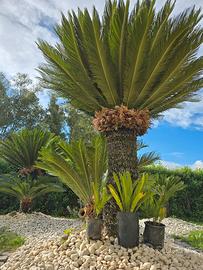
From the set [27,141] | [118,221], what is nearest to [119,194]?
[118,221]

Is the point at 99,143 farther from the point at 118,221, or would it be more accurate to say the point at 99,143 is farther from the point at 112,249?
the point at 112,249

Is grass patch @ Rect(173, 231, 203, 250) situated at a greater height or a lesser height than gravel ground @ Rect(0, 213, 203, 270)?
greater

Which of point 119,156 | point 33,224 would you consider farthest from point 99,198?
point 33,224

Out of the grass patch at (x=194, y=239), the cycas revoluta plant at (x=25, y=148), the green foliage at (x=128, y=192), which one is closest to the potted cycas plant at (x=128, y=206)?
the green foliage at (x=128, y=192)

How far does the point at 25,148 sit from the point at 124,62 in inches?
256

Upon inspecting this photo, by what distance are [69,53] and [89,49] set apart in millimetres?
494

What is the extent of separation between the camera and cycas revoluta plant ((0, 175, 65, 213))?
435 inches

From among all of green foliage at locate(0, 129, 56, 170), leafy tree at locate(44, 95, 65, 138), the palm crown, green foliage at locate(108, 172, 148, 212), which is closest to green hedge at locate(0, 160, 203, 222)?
green foliage at locate(0, 129, 56, 170)

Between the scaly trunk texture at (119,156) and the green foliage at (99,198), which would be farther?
the scaly trunk texture at (119,156)

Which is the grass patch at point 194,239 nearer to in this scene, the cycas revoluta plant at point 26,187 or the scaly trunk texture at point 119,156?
the scaly trunk texture at point 119,156

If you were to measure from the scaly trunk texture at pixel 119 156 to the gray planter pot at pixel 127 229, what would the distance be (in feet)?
1.58

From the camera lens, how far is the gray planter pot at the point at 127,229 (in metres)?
5.23

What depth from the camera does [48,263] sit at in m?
4.90

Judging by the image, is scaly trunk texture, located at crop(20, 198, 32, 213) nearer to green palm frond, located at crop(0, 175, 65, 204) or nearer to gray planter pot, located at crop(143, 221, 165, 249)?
green palm frond, located at crop(0, 175, 65, 204)
